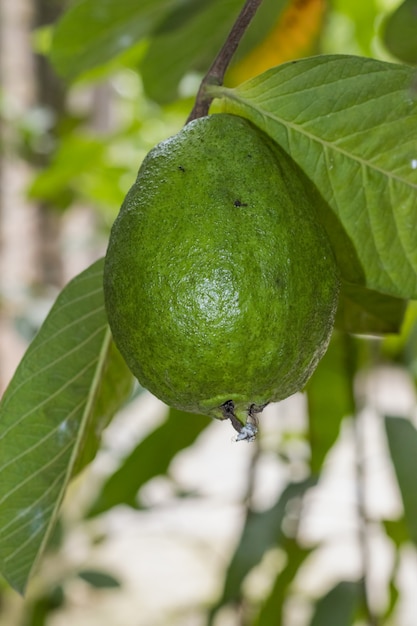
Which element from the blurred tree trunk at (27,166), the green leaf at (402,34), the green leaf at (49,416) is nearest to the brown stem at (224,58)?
the green leaf at (49,416)

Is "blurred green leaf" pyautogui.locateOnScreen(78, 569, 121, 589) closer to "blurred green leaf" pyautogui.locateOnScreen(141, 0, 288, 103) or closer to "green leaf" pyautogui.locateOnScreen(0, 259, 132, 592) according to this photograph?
"blurred green leaf" pyautogui.locateOnScreen(141, 0, 288, 103)

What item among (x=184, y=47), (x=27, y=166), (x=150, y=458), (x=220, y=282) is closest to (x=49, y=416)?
(x=220, y=282)

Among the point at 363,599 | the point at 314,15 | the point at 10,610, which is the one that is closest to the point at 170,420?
the point at 363,599

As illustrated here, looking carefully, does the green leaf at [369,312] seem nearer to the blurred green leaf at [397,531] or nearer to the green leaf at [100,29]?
the green leaf at [100,29]

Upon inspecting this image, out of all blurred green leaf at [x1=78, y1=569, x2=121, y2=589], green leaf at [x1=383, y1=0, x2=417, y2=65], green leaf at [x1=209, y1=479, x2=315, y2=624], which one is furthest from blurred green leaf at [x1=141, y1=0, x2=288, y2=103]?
blurred green leaf at [x1=78, y1=569, x2=121, y2=589]

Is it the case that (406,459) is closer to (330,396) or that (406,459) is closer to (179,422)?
(330,396)
